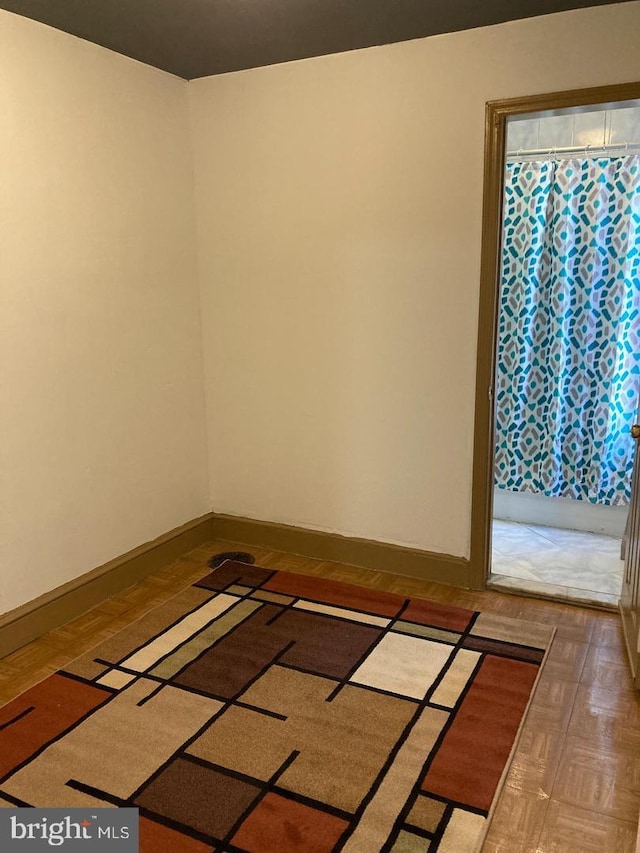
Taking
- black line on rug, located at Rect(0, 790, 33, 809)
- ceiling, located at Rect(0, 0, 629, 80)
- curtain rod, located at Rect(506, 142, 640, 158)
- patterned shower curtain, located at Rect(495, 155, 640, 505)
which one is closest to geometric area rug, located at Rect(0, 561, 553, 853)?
A: black line on rug, located at Rect(0, 790, 33, 809)

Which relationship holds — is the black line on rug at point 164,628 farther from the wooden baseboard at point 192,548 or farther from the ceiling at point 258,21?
the ceiling at point 258,21

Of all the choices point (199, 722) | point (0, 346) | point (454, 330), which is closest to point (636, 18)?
point (454, 330)

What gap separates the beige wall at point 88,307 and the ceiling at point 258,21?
5.4 inches

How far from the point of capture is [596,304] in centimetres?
373

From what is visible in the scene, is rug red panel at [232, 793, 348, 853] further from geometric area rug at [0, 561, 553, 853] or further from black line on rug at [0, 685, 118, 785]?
black line on rug at [0, 685, 118, 785]

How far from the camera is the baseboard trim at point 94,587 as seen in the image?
2588 millimetres

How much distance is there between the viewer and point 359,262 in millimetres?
3037

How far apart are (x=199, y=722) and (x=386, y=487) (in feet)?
4.59

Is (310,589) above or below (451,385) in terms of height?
below

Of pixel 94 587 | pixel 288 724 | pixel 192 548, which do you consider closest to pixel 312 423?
pixel 192 548

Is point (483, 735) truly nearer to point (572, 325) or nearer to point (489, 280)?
point (489, 280)

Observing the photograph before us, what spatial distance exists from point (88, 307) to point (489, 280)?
165 centimetres

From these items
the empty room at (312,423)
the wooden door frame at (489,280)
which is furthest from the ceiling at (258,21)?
the wooden door frame at (489,280)

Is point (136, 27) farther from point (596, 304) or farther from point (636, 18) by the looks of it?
point (596, 304)
